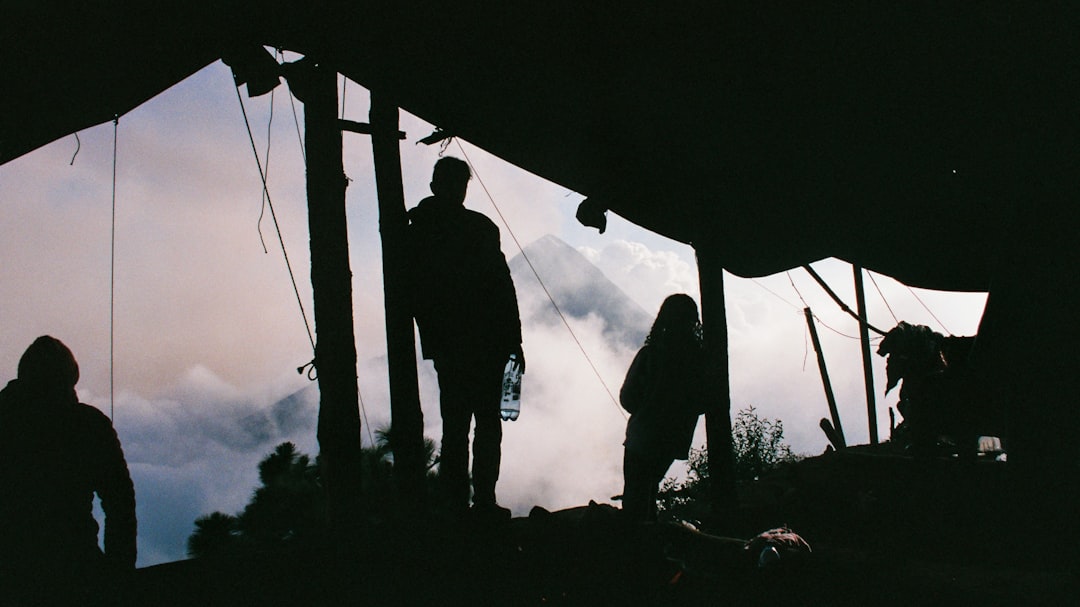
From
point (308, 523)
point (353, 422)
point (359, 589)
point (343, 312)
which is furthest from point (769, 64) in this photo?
point (308, 523)

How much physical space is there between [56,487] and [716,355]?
18.3ft

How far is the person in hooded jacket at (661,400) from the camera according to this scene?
4.32m

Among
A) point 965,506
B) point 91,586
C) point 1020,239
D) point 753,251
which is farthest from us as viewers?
point 753,251

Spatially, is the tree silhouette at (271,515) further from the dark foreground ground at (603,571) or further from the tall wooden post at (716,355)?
the dark foreground ground at (603,571)

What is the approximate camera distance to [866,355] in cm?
1295

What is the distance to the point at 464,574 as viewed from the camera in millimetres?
2801

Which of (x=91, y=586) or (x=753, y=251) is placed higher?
(x=753, y=251)

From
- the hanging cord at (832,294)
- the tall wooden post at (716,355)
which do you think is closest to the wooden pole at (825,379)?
the hanging cord at (832,294)

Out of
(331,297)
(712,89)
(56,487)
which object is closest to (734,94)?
(712,89)

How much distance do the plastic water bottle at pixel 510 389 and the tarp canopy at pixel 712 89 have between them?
6.29 feet

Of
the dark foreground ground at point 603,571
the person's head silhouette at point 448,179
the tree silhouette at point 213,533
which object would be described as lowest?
the tree silhouette at point 213,533

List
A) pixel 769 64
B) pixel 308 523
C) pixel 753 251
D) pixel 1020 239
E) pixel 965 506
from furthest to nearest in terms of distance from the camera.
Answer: pixel 308 523, pixel 753 251, pixel 965 506, pixel 769 64, pixel 1020 239

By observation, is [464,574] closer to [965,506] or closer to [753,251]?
[965,506]

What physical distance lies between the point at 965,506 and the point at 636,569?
3639mm
